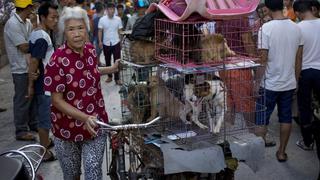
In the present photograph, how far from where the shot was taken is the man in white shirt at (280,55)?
502cm

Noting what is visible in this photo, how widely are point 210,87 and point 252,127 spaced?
1.63ft

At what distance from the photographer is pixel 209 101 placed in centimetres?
353

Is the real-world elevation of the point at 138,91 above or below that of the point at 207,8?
Answer: below

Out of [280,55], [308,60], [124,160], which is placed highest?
[280,55]

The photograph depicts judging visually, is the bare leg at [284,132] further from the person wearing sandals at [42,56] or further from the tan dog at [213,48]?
the person wearing sandals at [42,56]

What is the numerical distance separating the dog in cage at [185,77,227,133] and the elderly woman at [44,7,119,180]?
70 cm

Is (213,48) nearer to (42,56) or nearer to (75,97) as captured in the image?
(75,97)

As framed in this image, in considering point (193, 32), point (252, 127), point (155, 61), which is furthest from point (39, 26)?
point (252, 127)

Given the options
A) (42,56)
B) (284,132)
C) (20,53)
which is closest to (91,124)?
(42,56)

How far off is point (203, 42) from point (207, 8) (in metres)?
0.25

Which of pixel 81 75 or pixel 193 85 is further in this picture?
pixel 193 85

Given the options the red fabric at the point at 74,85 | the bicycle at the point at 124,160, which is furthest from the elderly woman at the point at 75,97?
the bicycle at the point at 124,160

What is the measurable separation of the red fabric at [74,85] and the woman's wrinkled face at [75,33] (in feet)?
0.22

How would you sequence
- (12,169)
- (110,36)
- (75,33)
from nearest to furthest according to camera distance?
1. (12,169)
2. (75,33)
3. (110,36)
